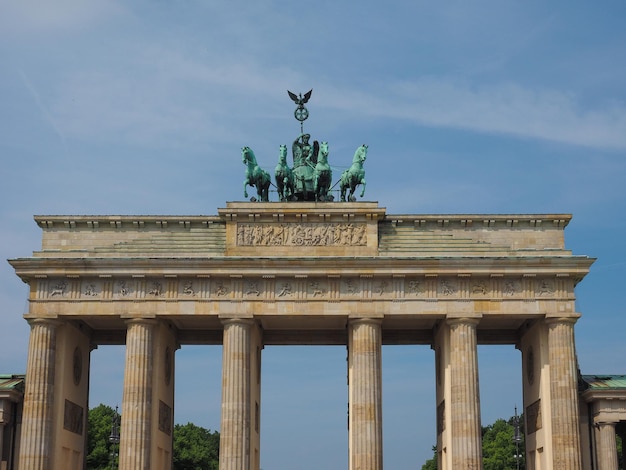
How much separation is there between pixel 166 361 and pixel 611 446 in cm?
2425

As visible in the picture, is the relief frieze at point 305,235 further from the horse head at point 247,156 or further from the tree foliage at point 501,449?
the tree foliage at point 501,449

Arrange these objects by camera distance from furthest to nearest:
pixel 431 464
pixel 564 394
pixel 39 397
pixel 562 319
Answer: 1. pixel 431 464
2. pixel 562 319
3. pixel 39 397
4. pixel 564 394

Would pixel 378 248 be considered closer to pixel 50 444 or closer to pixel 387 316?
pixel 387 316

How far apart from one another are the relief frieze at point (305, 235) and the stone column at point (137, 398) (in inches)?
271

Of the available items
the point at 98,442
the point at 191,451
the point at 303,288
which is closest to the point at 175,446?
the point at 191,451

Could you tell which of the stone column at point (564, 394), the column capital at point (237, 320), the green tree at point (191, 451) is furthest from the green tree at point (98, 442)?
the stone column at point (564, 394)

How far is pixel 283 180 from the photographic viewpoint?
58188 mm

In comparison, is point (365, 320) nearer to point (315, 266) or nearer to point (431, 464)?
point (315, 266)

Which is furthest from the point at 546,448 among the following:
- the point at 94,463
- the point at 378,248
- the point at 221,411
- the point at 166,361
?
the point at 94,463

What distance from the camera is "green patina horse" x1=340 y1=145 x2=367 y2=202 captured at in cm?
5778

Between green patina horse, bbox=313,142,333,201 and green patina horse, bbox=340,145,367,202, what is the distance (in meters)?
0.84

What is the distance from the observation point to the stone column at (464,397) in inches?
2084

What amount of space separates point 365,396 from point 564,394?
10.1 m

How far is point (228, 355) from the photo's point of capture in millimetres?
54406
